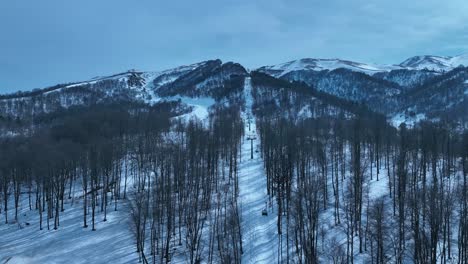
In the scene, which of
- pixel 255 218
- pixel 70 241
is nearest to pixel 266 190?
pixel 255 218

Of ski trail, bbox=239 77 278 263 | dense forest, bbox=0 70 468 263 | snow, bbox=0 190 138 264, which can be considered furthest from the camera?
snow, bbox=0 190 138 264

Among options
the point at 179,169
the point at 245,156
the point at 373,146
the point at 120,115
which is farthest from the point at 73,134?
the point at 373,146

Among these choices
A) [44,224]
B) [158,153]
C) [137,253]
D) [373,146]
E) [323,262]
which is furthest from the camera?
[373,146]

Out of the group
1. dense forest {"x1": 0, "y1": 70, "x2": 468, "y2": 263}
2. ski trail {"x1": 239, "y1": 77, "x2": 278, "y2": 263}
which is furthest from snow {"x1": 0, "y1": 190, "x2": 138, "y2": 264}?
ski trail {"x1": 239, "y1": 77, "x2": 278, "y2": 263}

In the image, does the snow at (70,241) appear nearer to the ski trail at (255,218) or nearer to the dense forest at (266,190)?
the dense forest at (266,190)

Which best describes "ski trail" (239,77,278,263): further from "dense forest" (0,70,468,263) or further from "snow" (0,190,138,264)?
"snow" (0,190,138,264)

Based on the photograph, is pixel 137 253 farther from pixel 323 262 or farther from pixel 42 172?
pixel 42 172

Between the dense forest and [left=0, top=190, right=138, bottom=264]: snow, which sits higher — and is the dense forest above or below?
above

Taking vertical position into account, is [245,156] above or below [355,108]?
below
